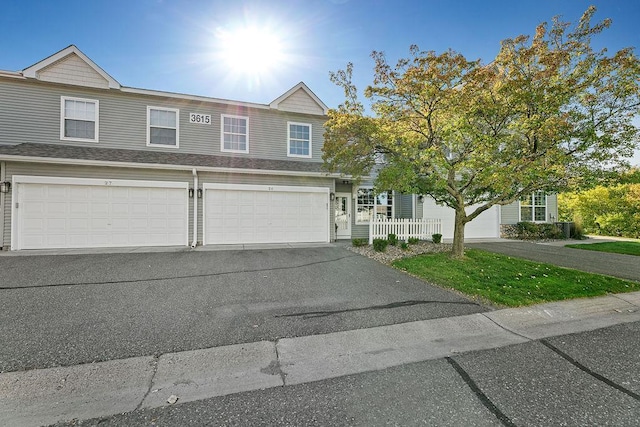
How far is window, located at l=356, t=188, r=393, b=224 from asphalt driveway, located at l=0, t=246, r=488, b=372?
18.9 ft

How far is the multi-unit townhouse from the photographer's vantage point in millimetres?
9188

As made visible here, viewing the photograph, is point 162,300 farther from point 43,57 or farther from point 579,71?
point 43,57

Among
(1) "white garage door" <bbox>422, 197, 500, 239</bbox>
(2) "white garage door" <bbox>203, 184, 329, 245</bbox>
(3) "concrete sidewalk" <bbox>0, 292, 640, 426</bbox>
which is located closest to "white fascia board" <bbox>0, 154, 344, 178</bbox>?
(2) "white garage door" <bbox>203, 184, 329, 245</bbox>

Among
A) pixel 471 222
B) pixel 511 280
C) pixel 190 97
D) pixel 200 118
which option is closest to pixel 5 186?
pixel 200 118

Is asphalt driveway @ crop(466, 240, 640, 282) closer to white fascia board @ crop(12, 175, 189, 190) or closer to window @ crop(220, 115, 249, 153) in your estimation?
window @ crop(220, 115, 249, 153)

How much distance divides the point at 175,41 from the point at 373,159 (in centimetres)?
826

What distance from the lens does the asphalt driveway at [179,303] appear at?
11.0 feet

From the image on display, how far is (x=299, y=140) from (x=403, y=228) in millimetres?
6313

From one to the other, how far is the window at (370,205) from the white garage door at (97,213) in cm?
767

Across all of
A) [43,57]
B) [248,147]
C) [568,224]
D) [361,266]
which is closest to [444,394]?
[361,266]

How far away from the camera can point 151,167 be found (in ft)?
32.2

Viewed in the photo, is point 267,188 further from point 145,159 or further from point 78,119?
point 78,119

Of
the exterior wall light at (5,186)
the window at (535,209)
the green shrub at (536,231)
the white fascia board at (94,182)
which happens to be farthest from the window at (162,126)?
the window at (535,209)

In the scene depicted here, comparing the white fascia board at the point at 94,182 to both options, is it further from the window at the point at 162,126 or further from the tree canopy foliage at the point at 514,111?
the tree canopy foliage at the point at 514,111
